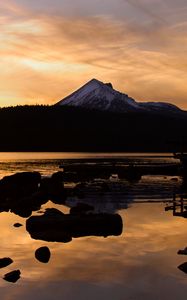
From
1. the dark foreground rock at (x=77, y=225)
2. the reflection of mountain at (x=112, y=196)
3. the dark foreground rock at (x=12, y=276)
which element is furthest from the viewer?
the reflection of mountain at (x=112, y=196)

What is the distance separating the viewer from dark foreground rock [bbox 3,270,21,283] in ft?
56.7

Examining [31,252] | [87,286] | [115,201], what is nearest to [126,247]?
[31,252]

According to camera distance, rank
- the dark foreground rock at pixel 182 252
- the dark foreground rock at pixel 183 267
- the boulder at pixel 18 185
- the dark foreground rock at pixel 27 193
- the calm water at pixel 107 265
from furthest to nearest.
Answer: the boulder at pixel 18 185
the dark foreground rock at pixel 27 193
the dark foreground rock at pixel 182 252
the dark foreground rock at pixel 183 267
the calm water at pixel 107 265

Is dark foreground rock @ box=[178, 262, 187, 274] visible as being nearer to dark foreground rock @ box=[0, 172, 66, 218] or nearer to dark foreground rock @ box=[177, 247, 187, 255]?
dark foreground rock @ box=[177, 247, 187, 255]

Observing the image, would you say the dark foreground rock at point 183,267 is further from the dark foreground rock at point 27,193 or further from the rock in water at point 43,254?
the dark foreground rock at point 27,193

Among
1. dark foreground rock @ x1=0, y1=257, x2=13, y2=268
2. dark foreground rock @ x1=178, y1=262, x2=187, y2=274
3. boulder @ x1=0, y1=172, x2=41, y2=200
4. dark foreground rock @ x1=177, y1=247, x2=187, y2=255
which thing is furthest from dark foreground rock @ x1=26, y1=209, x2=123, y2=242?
boulder @ x1=0, y1=172, x2=41, y2=200

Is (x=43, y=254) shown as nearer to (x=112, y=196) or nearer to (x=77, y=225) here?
(x=77, y=225)

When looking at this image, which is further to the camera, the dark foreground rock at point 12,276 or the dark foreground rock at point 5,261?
the dark foreground rock at point 5,261

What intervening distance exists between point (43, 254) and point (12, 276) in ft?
11.5

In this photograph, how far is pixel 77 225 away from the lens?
26906mm

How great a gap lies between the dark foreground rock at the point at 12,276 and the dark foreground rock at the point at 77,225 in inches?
310

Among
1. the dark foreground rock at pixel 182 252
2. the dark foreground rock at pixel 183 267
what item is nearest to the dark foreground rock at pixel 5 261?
the dark foreground rock at pixel 183 267

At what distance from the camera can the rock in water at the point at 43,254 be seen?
20.5 metres

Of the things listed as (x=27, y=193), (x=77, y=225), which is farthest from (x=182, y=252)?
(x=27, y=193)
